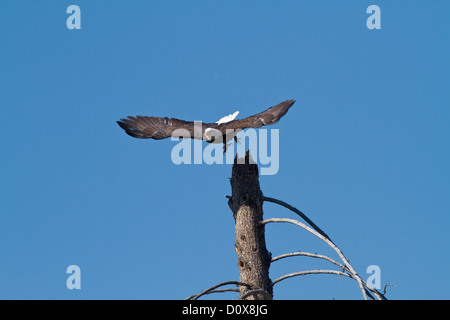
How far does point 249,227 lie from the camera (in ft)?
31.9

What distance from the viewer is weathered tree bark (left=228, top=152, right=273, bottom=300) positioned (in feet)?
31.5

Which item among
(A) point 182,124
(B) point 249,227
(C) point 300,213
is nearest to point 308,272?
(C) point 300,213

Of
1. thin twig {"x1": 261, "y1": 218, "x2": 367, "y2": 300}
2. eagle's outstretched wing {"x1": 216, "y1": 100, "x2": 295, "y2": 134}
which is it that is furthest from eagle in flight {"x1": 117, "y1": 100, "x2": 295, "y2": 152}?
thin twig {"x1": 261, "y1": 218, "x2": 367, "y2": 300}

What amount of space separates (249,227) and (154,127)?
3258 millimetres

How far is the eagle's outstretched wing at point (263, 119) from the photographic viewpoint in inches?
402

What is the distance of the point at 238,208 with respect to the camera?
388 inches

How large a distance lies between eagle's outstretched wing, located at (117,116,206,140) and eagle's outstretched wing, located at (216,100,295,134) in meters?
0.61

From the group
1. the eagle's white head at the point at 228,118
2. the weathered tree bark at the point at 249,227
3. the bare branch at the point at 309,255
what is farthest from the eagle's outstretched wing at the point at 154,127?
the bare branch at the point at 309,255

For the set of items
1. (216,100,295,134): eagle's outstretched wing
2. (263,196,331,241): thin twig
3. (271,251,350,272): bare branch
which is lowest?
(271,251,350,272): bare branch

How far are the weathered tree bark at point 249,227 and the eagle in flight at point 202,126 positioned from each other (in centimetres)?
79

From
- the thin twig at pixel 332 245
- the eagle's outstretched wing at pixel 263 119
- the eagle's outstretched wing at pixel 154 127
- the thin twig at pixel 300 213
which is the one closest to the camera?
the thin twig at pixel 332 245

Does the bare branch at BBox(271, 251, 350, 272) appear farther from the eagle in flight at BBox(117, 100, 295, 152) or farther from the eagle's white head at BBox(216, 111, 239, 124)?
the eagle's white head at BBox(216, 111, 239, 124)

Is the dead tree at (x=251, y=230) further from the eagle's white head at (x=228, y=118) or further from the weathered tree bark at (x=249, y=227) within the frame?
the eagle's white head at (x=228, y=118)
